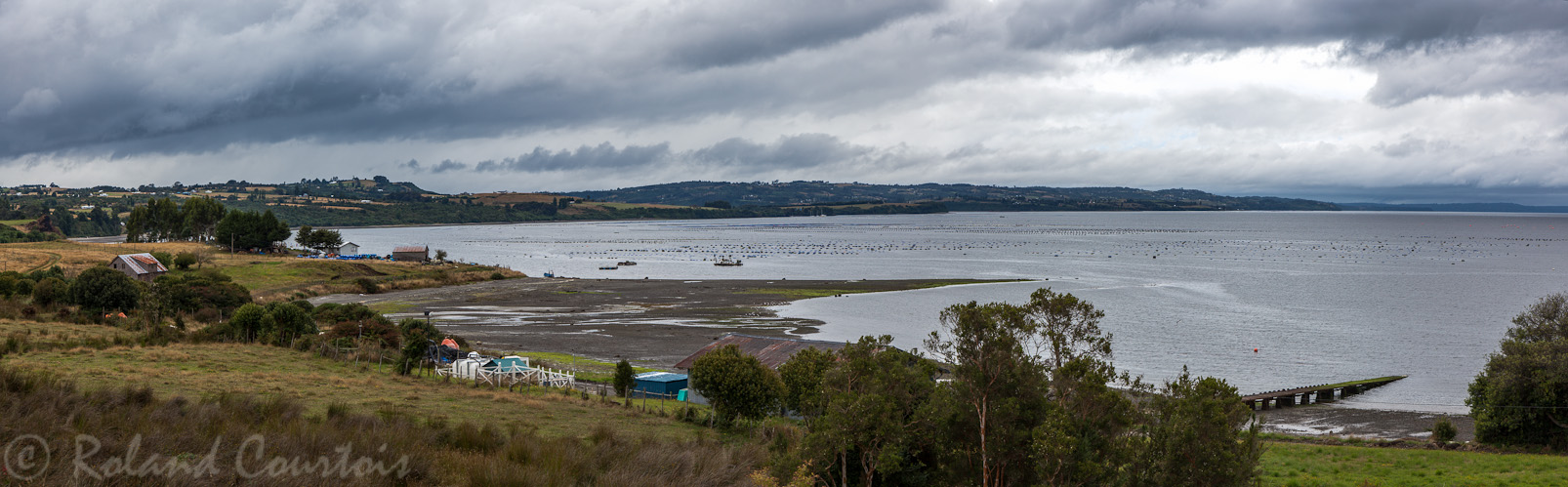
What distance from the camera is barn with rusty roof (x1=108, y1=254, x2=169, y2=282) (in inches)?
2544

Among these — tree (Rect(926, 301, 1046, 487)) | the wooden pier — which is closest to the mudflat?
the wooden pier

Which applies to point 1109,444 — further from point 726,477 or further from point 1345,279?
point 1345,279

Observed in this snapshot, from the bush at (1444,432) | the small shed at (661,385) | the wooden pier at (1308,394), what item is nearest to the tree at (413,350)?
the small shed at (661,385)

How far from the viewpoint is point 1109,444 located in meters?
12.3

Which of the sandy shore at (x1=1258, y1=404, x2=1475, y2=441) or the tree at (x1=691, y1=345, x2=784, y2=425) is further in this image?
the sandy shore at (x1=1258, y1=404, x2=1475, y2=441)

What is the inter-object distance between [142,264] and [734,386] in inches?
2420

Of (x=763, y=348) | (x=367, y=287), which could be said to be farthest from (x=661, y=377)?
(x=367, y=287)

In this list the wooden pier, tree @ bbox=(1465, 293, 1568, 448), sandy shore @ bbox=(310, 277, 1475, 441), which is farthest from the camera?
the wooden pier

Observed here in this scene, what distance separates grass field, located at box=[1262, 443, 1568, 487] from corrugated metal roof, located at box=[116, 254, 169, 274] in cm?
7297

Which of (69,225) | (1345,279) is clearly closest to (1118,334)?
(1345,279)

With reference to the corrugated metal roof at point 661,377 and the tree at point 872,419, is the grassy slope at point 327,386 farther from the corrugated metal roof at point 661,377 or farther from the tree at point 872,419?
the tree at point 872,419

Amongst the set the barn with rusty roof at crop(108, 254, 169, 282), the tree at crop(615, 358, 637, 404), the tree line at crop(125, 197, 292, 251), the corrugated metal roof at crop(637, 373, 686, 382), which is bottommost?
the corrugated metal roof at crop(637, 373, 686, 382)

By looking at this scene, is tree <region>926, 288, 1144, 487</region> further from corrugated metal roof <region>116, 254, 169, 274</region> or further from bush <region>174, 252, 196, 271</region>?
bush <region>174, 252, 196, 271</region>

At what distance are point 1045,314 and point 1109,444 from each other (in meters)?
2.03
